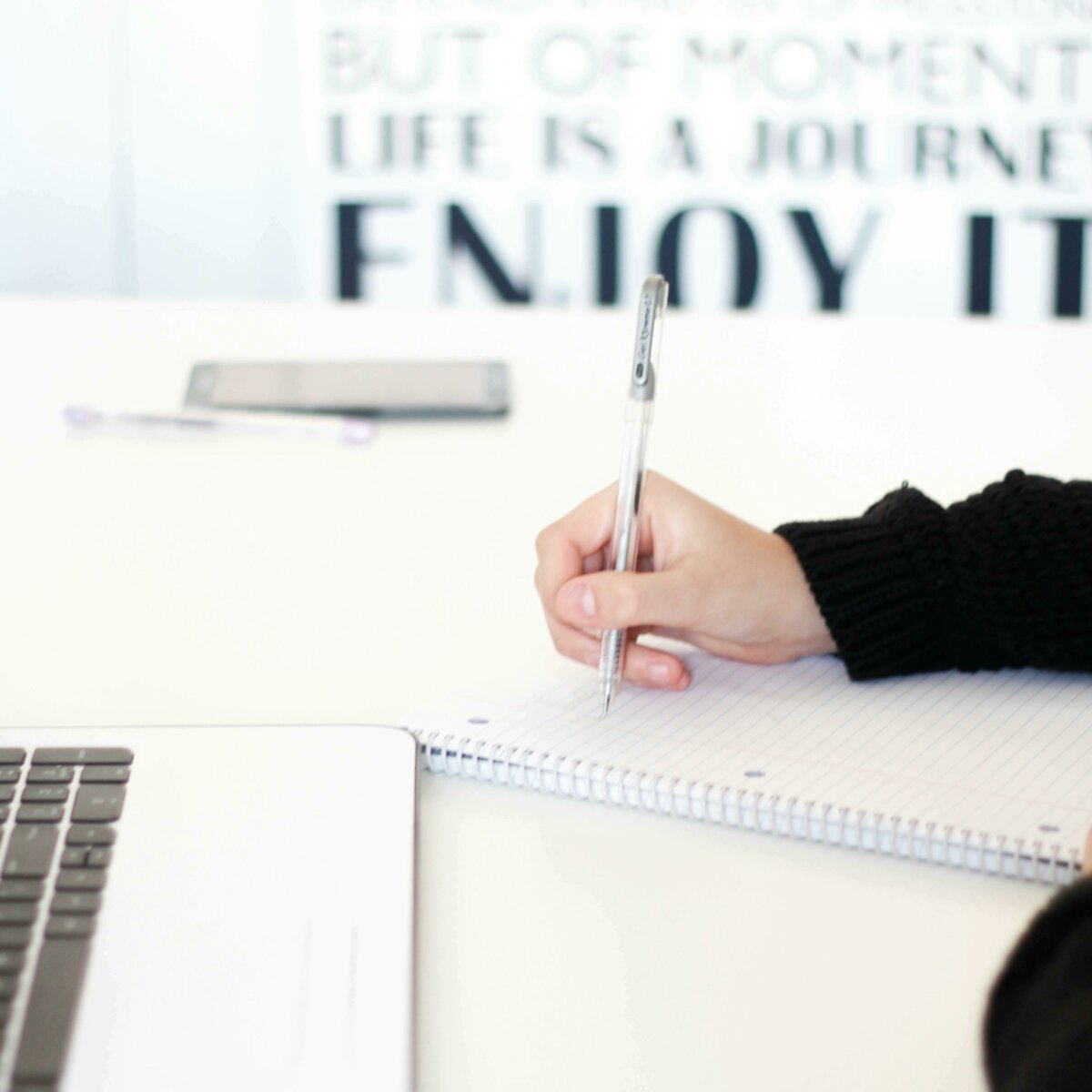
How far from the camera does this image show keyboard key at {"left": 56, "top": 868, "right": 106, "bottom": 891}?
0.41 meters

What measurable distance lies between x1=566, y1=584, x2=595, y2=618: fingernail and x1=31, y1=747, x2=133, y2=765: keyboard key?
0.60 ft

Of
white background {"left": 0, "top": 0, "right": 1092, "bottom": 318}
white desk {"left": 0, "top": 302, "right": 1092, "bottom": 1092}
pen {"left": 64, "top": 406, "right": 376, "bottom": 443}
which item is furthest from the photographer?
white background {"left": 0, "top": 0, "right": 1092, "bottom": 318}

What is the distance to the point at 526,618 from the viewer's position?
66 centimetres

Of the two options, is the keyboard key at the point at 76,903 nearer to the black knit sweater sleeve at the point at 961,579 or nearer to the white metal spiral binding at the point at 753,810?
the white metal spiral binding at the point at 753,810

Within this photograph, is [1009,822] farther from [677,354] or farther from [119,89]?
[119,89]

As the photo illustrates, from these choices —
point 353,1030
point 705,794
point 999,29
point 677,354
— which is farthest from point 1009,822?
point 999,29

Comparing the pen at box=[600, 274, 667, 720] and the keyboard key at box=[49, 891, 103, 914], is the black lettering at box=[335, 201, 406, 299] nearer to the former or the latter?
the pen at box=[600, 274, 667, 720]

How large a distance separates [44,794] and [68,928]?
7 cm

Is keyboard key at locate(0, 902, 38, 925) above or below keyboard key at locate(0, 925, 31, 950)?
above

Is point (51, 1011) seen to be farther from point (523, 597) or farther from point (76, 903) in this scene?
point (523, 597)

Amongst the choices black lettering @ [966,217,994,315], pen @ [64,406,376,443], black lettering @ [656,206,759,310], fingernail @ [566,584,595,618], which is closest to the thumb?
fingernail @ [566,584,595,618]

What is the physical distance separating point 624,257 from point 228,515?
Answer: 1.70 metres

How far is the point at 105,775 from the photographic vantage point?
0.47 meters

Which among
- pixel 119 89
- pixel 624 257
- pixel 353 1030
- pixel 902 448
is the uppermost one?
pixel 119 89
